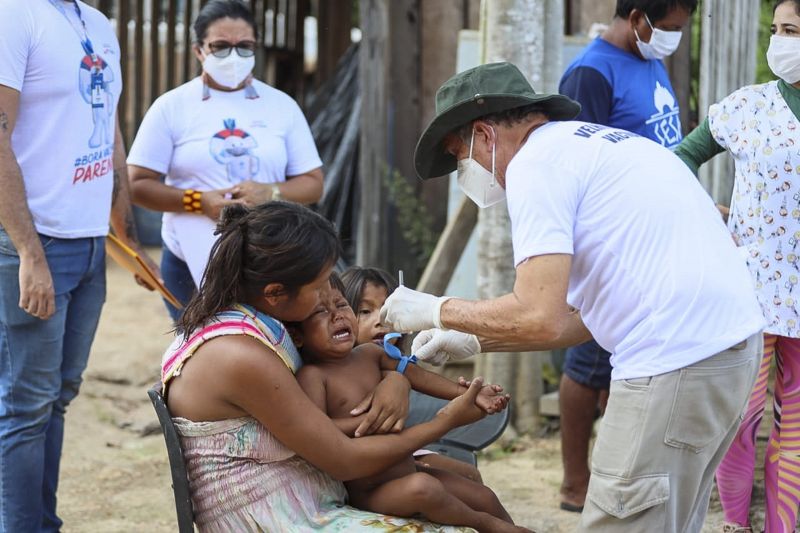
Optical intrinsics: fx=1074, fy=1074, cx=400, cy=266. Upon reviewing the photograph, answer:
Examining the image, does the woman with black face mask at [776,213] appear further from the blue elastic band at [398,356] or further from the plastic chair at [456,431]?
the blue elastic band at [398,356]

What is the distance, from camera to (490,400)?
2559mm

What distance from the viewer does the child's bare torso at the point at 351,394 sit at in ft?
8.43

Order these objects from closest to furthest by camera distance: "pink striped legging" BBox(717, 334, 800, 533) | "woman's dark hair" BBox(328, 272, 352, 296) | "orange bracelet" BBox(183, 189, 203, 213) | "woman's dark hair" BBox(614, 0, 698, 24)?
"woman's dark hair" BBox(328, 272, 352, 296)
"pink striped legging" BBox(717, 334, 800, 533)
"woman's dark hair" BBox(614, 0, 698, 24)
"orange bracelet" BBox(183, 189, 203, 213)

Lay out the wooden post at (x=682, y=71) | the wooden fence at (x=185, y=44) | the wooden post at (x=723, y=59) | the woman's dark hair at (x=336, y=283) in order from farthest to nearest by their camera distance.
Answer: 1. the wooden fence at (x=185, y=44)
2. the wooden post at (x=682, y=71)
3. the wooden post at (x=723, y=59)
4. the woman's dark hair at (x=336, y=283)

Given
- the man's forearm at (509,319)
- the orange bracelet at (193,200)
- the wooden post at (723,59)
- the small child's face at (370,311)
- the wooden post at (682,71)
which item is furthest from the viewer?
the wooden post at (682,71)

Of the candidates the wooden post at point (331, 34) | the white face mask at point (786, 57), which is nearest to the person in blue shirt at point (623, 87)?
the white face mask at point (786, 57)

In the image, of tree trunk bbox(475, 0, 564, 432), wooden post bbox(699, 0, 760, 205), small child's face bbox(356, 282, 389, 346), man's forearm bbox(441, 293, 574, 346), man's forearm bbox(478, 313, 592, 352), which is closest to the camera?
man's forearm bbox(441, 293, 574, 346)

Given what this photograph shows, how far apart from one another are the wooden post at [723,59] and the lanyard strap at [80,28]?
260 cm

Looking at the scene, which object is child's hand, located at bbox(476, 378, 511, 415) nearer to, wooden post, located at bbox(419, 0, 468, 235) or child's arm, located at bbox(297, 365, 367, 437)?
child's arm, located at bbox(297, 365, 367, 437)

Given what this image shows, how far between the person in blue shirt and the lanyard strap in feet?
5.67

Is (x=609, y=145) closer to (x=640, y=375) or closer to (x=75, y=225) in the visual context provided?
(x=640, y=375)

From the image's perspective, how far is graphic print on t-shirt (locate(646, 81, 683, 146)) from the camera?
4.08 meters

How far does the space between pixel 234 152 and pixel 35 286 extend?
46.5 inches

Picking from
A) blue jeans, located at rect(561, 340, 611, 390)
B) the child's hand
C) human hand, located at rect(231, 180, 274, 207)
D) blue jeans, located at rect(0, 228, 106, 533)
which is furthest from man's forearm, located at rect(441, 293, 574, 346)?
blue jeans, located at rect(561, 340, 611, 390)
